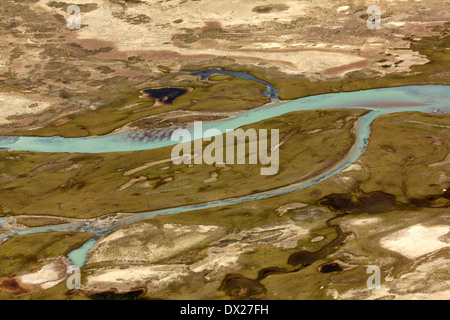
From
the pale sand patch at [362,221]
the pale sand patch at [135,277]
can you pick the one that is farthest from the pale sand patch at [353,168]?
the pale sand patch at [135,277]

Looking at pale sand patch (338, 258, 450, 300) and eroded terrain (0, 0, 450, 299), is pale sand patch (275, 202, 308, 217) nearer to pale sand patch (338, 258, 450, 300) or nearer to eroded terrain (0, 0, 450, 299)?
eroded terrain (0, 0, 450, 299)

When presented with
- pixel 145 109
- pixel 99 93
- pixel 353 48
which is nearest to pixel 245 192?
pixel 145 109

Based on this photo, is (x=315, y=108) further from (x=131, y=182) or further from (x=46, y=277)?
(x=46, y=277)

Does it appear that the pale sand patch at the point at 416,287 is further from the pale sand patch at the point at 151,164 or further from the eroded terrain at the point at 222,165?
the pale sand patch at the point at 151,164

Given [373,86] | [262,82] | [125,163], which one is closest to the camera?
[125,163]

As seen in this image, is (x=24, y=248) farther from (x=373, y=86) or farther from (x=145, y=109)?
(x=373, y=86)
